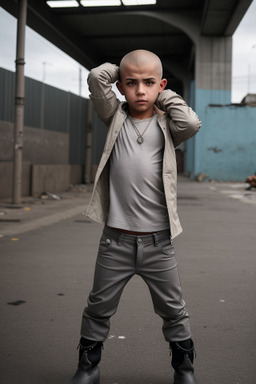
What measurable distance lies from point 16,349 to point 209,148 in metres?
23.4

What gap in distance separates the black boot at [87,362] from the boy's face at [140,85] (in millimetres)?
1176

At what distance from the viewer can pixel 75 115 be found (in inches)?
811

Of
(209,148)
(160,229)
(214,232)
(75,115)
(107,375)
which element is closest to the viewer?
(160,229)

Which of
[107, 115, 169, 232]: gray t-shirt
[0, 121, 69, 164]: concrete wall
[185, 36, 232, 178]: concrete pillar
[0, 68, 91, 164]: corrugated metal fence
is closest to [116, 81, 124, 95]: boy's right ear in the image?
[107, 115, 169, 232]: gray t-shirt

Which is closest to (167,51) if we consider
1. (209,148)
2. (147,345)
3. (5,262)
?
(209,148)

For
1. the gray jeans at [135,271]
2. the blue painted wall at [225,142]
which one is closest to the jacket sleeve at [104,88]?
the gray jeans at [135,271]

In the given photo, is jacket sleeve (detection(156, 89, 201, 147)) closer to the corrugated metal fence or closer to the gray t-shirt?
the gray t-shirt

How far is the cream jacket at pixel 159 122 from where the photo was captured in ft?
7.84

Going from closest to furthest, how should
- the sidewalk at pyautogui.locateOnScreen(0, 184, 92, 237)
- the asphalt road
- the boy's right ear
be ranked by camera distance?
the boy's right ear → the asphalt road → the sidewalk at pyautogui.locateOnScreen(0, 184, 92, 237)

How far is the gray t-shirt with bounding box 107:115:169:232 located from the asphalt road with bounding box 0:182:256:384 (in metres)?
0.85

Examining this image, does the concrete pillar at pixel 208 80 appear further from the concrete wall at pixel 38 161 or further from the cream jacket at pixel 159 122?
the cream jacket at pixel 159 122

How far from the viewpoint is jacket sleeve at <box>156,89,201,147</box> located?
2375mm

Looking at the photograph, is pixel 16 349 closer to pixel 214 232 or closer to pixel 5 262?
pixel 5 262

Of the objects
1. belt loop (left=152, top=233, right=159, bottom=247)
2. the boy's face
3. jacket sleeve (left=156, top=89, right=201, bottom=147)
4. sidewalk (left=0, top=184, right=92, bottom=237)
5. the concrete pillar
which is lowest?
sidewalk (left=0, top=184, right=92, bottom=237)
